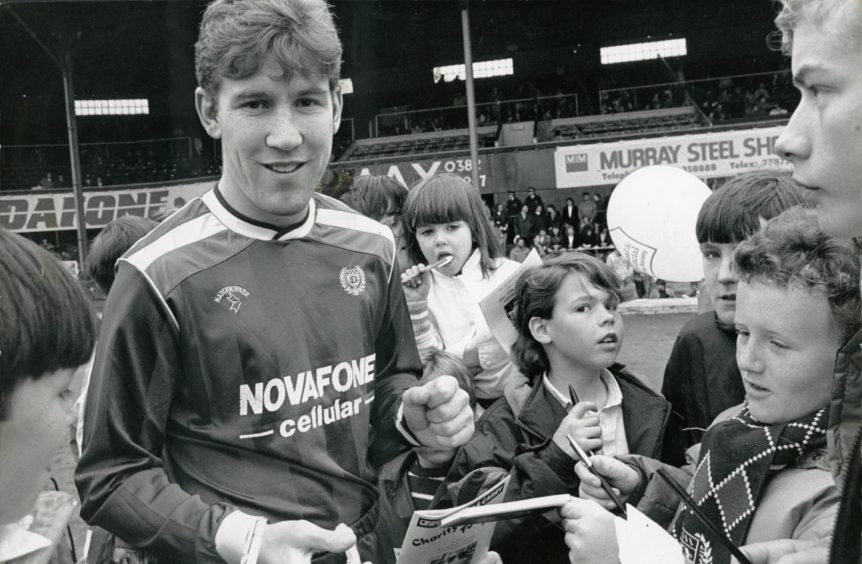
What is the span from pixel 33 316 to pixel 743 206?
2.11 metres

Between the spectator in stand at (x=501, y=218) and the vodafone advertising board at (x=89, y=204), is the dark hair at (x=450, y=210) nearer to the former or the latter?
the spectator in stand at (x=501, y=218)

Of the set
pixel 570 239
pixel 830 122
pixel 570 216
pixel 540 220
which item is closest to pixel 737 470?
pixel 830 122

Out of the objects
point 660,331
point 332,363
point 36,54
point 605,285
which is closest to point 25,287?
point 332,363

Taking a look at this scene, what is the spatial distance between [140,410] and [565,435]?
43.3 inches

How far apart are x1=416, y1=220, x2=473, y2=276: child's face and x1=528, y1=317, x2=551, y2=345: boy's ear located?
97 cm

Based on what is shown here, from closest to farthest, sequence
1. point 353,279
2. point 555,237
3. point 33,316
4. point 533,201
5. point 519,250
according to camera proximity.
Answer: point 33,316 → point 353,279 → point 519,250 → point 555,237 → point 533,201

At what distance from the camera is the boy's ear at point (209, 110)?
190 cm

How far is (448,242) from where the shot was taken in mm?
3723

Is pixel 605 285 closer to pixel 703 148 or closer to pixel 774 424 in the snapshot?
pixel 774 424

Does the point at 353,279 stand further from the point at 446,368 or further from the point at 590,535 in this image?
the point at 446,368

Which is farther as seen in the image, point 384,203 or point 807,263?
point 384,203

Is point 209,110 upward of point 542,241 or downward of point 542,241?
upward

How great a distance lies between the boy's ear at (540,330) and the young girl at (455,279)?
0.76 metres

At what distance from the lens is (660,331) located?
9.97 m
